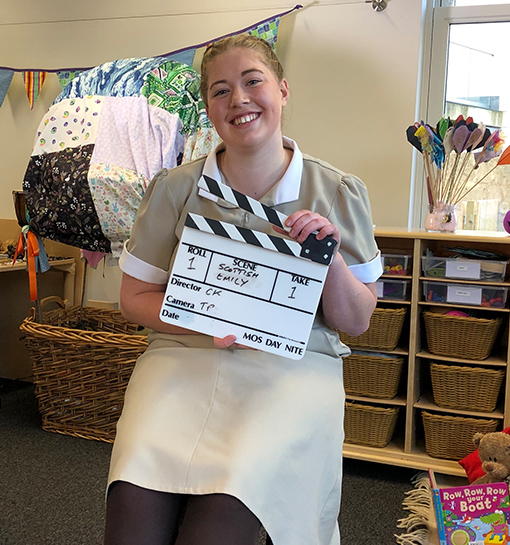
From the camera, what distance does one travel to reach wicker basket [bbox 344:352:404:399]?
7.29 feet

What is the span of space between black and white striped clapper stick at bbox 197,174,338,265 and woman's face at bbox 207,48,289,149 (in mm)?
149

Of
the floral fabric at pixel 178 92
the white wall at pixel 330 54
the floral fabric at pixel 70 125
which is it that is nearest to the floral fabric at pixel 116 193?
the floral fabric at pixel 70 125

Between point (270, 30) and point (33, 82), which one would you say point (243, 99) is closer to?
point (270, 30)

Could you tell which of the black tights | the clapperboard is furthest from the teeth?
the black tights

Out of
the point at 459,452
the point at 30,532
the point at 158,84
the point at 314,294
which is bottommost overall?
the point at 30,532

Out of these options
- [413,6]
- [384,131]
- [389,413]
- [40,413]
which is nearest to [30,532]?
[40,413]

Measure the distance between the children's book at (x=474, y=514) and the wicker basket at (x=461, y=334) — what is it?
0.51m

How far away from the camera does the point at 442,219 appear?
7.31 feet

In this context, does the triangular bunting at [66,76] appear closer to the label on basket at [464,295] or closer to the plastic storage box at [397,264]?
the plastic storage box at [397,264]

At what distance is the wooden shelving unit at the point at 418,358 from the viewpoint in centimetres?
212

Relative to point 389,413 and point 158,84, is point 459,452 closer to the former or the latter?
point 389,413

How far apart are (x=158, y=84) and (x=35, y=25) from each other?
997mm

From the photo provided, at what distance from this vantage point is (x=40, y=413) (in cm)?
272

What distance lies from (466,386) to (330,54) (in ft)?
4.62
